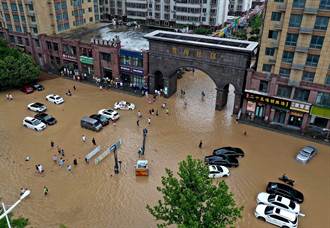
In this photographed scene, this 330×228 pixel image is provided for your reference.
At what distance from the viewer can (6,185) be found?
39812 mm

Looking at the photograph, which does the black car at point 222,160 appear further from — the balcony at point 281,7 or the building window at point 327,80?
the balcony at point 281,7

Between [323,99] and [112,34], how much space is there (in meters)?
51.7

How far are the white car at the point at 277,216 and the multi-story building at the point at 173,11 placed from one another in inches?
3151

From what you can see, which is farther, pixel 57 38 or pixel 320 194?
pixel 57 38

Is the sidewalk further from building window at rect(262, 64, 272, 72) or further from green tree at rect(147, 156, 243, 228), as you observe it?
green tree at rect(147, 156, 243, 228)

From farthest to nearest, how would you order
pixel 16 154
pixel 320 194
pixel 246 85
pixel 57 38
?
pixel 57 38 → pixel 246 85 → pixel 16 154 → pixel 320 194

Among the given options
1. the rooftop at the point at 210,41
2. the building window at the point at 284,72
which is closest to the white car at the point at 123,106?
the rooftop at the point at 210,41

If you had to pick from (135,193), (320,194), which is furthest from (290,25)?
(135,193)

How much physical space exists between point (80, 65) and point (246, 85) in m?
41.1

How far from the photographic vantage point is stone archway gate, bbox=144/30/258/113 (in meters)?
53.2

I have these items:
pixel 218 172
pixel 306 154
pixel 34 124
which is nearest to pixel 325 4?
pixel 306 154

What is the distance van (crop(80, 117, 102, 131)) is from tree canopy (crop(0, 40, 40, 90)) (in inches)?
876

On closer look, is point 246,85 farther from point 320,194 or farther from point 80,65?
point 80,65

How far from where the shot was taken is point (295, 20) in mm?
46312
